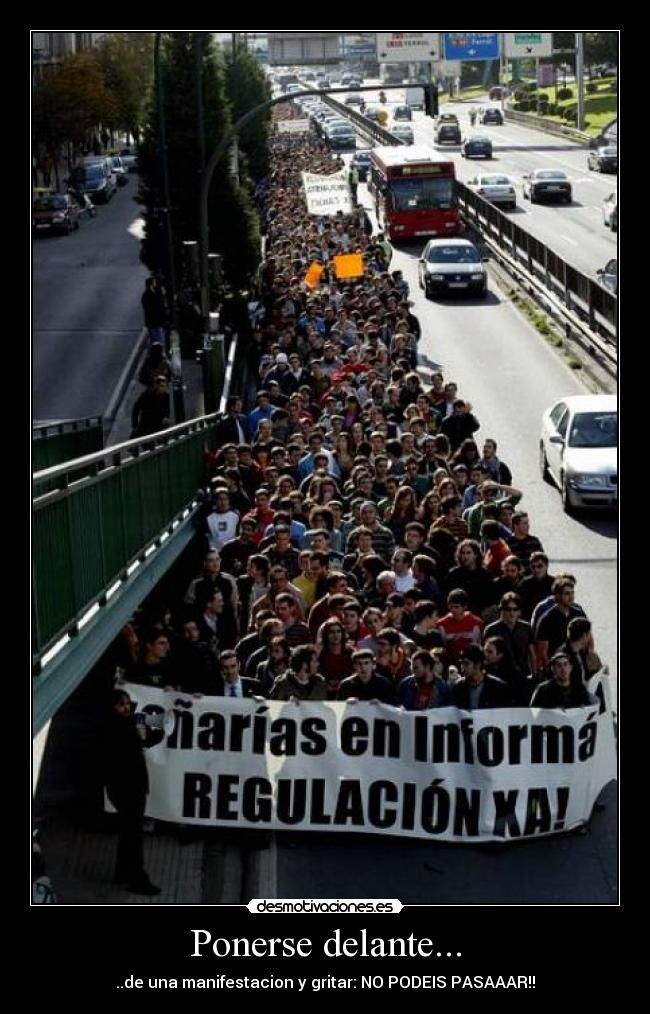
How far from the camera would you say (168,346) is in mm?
33625

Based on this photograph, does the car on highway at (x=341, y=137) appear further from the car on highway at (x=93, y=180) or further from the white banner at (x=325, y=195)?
the white banner at (x=325, y=195)

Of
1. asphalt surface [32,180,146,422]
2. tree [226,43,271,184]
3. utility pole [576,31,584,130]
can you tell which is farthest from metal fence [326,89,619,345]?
utility pole [576,31,584,130]

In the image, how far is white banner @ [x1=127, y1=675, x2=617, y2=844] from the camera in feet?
40.6

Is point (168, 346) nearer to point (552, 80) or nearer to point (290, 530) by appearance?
point (290, 530)

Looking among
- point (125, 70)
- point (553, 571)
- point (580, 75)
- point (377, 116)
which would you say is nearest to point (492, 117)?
point (377, 116)

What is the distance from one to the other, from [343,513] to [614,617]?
3.19 meters

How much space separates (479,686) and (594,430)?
37.8 ft

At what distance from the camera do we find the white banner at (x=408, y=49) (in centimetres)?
10412

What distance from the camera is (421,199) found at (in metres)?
53.7

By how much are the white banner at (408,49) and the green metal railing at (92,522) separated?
89.1 metres

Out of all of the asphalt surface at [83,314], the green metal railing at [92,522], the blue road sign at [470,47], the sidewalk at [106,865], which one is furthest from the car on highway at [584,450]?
the blue road sign at [470,47]

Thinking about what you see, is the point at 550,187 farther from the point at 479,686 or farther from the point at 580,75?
the point at 479,686
